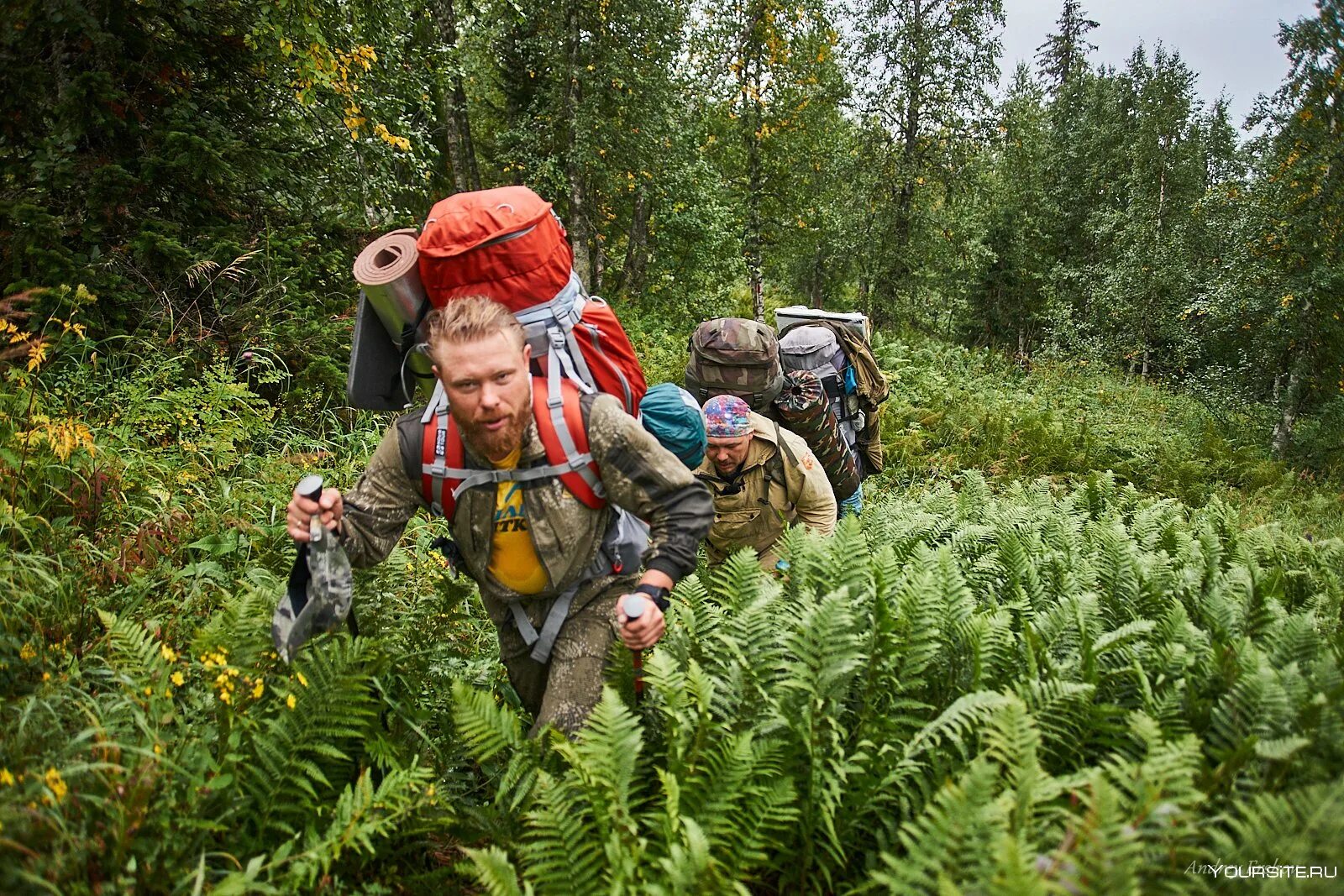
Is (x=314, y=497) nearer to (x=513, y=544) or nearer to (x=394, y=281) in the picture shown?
(x=513, y=544)

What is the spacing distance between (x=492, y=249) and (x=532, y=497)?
3.10 feet

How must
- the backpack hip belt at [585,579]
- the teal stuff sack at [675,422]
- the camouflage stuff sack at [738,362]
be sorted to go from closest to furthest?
1. the backpack hip belt at [585,579]
2. the teal stuff sack at [675,422]
3. the camouflage stuff sack at [738,362]

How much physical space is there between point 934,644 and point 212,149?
6717 millimetres

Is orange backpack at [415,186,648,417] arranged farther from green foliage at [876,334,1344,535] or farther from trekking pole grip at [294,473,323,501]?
green foliage at [876,334,1344,535]

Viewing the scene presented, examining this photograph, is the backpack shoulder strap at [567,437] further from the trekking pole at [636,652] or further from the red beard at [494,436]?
the trekking pole at [636,652]

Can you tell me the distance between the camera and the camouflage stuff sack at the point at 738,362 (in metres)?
5.06

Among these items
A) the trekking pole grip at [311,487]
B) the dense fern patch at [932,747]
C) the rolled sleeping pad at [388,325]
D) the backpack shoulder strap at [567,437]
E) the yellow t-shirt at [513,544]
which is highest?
the rolled sleeping pad at [388,325]

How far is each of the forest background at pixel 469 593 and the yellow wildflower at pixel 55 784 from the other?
4 cm

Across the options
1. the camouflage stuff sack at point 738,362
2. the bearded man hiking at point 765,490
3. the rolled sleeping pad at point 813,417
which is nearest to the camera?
the bearded man hiking at point 765,490

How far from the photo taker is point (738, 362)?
5055mm

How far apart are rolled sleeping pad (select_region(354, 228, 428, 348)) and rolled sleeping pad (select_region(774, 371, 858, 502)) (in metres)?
2.96

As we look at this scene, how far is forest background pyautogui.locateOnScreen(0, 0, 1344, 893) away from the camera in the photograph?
2.40 metres

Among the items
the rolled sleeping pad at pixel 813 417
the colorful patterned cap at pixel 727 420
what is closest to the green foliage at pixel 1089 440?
the rolled sleeping pad at pixel 813 417

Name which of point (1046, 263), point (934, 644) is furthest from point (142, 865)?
point (1046, 263)
